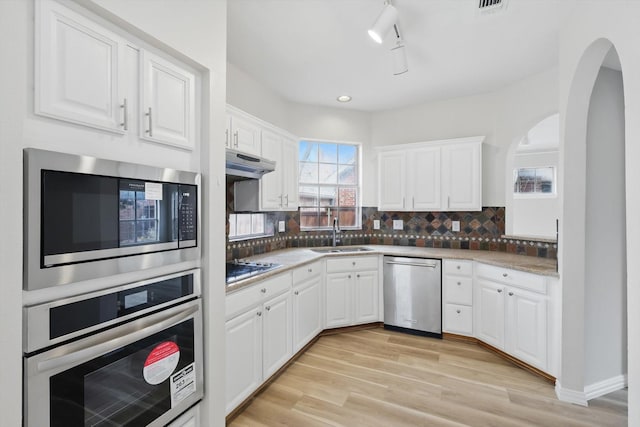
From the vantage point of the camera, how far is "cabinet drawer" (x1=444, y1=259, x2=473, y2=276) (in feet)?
10.6

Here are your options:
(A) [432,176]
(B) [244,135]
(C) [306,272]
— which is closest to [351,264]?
(C) [306,272]

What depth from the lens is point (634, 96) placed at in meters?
1.38

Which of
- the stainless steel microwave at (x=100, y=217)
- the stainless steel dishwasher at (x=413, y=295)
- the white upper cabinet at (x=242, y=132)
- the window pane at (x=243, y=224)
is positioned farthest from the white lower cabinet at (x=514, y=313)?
the stainless steel microwave at (x=100, y=217)

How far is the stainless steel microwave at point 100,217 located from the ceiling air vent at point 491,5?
2068 mm

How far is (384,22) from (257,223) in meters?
2.29

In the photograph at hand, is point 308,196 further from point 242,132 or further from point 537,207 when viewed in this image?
point 537,207

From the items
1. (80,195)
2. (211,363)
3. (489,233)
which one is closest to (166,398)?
(211,363)

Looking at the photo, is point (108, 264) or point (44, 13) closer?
point (44, 13)

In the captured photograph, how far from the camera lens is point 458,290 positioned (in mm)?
3268

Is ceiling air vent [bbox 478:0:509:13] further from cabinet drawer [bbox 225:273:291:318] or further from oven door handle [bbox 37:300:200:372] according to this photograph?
oven door handle [bbox 37:300:200:372]

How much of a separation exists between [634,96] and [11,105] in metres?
2.33

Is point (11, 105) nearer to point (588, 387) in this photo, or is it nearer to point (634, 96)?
point (634, 96)

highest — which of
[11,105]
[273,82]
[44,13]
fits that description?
[273,82]

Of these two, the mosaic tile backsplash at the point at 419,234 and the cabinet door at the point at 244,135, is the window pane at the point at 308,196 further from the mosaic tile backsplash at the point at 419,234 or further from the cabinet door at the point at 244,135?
the cabinet door at the point at 244,135
